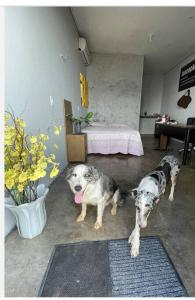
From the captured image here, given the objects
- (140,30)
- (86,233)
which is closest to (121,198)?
(86,233)

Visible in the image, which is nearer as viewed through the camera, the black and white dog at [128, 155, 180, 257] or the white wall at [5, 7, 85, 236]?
the black and white dog at [128, 155, 180, 257]

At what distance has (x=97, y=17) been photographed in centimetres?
344

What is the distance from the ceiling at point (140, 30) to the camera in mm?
3186

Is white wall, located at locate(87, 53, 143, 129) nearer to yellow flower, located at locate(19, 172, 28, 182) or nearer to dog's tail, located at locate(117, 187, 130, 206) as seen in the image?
dog's tail, located at locate(117, 187, 130, 206)

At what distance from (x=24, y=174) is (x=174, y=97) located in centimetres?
688

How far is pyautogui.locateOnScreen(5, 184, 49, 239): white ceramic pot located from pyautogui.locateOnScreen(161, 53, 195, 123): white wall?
5.25 meters

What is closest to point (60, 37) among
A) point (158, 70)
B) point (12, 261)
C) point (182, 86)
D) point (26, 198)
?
point (26, 198)

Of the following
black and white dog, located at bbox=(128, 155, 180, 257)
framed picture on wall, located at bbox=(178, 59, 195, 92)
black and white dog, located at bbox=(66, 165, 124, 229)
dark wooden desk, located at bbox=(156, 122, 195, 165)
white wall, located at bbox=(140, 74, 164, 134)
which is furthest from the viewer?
white wall, located at bbox=(140, 74, 164, 134)

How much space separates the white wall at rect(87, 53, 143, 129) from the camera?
560 cm

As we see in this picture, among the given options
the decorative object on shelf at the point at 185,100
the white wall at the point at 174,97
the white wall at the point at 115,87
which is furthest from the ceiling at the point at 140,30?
the decorative object on shelf at the point at 185,100

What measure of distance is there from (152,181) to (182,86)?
18.5 feet

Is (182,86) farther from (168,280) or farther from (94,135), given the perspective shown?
(168,280)

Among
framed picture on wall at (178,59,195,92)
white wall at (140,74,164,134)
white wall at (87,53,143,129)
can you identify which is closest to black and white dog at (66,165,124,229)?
white wall at (87,53,143,129)

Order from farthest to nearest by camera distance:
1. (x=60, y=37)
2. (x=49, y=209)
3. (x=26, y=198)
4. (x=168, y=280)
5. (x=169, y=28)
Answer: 1. (x=169, y=28)
2. (x=60, y=37)
3. (x=49, y=209)
4. (x=26, y=198)
5. (x=168, y=280)
